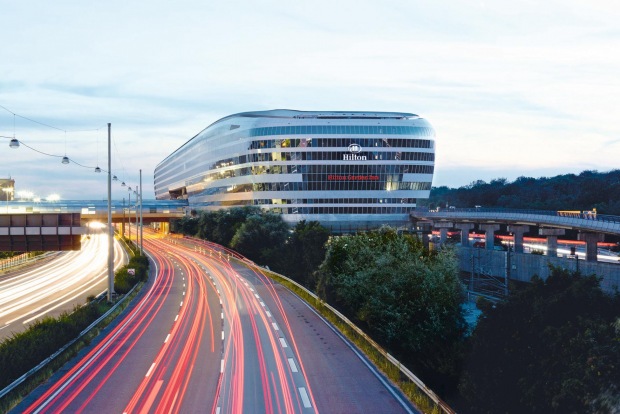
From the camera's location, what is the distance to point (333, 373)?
23422mm

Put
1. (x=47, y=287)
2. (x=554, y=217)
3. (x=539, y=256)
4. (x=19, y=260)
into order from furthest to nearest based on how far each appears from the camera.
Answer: (x=19, y=260), (x=554, y=217), (x=47, y=287), (x=539, y=256)

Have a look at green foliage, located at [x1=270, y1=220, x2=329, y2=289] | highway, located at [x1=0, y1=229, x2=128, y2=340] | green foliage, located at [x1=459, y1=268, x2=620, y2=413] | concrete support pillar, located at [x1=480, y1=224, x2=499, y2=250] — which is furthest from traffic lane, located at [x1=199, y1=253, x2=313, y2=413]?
concrete support pillar, located at [x1=480, y1=224, x2=499, y2=250]

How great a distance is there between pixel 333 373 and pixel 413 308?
36.1ft

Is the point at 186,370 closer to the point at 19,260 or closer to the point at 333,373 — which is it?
the point at 333,373

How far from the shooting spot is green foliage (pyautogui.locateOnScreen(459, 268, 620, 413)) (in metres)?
16.9

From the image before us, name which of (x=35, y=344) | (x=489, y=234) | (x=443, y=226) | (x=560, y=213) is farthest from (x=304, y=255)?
(x=35, y=344)

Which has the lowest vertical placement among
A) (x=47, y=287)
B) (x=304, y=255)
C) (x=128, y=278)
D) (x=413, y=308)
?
(x=47, y=287)

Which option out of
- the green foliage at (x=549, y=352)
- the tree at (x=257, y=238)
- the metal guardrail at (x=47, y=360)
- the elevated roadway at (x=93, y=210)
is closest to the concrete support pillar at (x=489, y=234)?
the tree at (x=257, y=238)

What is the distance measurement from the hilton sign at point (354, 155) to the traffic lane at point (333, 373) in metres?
94.5

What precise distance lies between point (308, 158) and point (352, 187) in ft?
39.4

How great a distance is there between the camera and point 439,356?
97.7 feet

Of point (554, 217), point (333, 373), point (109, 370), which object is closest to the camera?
point (333, 373)

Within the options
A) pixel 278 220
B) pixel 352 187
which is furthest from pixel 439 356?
pixel 352 187

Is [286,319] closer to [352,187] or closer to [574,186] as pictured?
[352,187]
